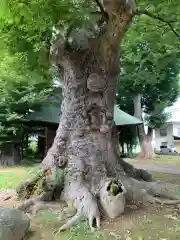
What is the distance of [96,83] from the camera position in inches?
303

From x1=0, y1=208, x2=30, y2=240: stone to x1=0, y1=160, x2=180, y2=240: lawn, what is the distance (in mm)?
182

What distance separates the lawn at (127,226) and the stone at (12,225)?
182 mm

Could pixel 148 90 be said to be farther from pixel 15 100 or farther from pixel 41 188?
pixel 41 188

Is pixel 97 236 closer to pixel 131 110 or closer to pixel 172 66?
pixel 172 66

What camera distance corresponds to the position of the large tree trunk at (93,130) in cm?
687

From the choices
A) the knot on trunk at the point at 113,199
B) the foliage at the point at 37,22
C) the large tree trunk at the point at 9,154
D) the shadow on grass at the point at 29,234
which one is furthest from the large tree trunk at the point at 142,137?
the shadow on grass at the point at 29,234

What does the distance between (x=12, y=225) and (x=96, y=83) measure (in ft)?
12.5

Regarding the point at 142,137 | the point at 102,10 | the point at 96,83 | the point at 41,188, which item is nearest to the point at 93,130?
the point at 96,83

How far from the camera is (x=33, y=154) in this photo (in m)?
22.0

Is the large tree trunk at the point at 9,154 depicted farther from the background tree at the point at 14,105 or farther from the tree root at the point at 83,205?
the tree root at the point at 83,205

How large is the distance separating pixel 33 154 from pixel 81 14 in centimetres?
1614

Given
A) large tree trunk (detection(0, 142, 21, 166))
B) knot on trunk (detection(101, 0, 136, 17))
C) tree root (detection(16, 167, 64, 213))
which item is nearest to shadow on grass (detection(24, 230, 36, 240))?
tree root (detection(16, 167, 64, 213))

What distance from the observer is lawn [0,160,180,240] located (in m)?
5.32

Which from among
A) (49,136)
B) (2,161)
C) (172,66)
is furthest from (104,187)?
(172,66)
